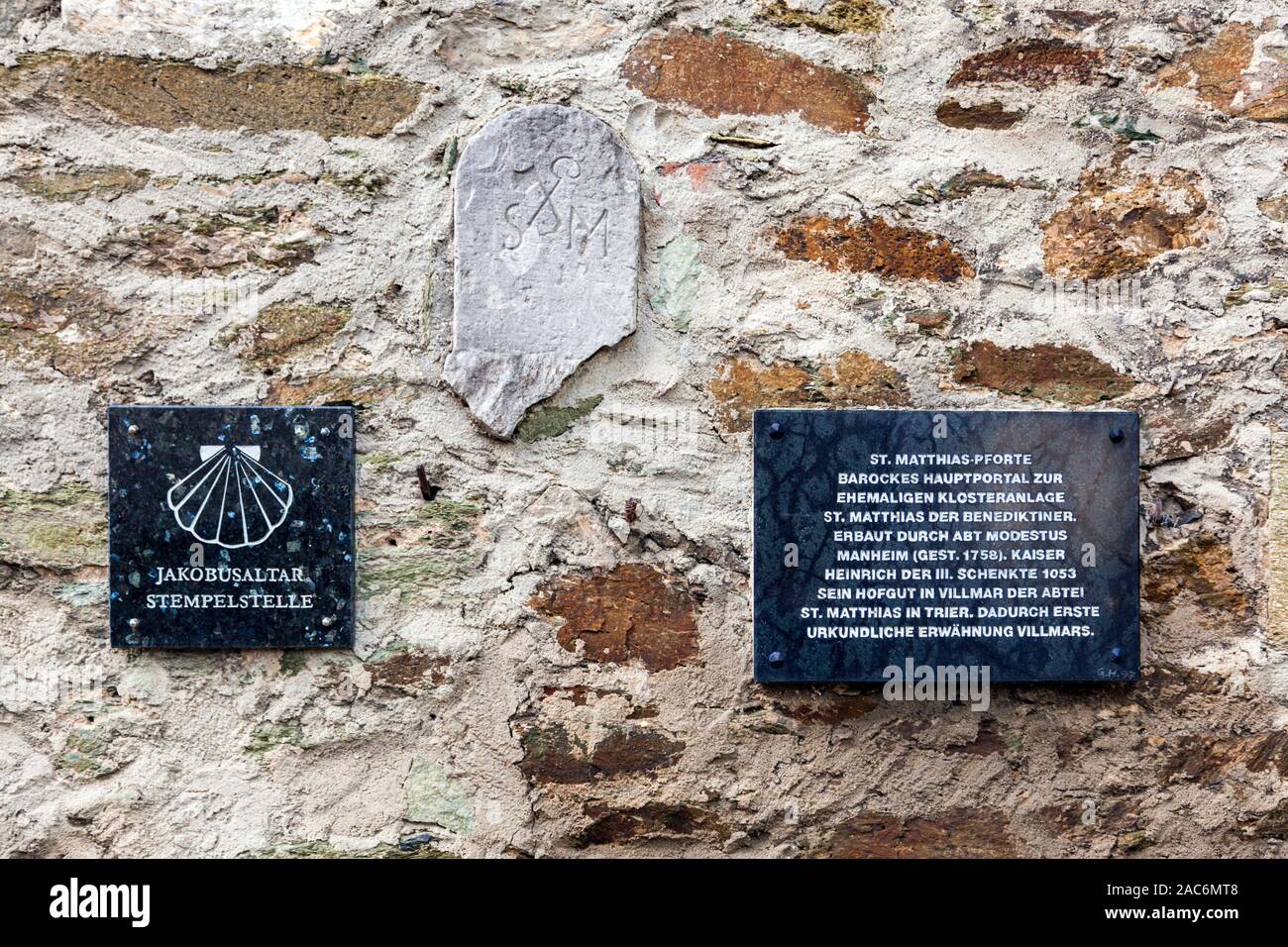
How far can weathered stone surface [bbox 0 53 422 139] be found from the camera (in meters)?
1.66

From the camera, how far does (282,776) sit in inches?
66.1

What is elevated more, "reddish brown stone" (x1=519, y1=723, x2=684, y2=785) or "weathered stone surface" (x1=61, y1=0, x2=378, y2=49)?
"weathered stone surface" (x1=61, y1=0, x2=378, y2=49)

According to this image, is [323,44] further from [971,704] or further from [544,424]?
[971,704]

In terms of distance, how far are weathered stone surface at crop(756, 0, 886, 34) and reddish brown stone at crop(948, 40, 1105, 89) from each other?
18 centimetres

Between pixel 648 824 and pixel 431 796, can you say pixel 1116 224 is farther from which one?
pixel 431 796

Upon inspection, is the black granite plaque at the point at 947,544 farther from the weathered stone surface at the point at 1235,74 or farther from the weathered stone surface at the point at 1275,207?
the weathered stone surface at the point at 1235,74

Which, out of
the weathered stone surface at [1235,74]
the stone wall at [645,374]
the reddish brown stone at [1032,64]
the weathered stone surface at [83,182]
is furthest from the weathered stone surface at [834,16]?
the weathered stone surface at [83,182]

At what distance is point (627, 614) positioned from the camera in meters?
1.72

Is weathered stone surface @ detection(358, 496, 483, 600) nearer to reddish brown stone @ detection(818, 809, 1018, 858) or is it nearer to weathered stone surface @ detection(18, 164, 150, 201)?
weathered stone surface @ detection(18, 164, 150, 201)

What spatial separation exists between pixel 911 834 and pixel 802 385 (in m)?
0.82

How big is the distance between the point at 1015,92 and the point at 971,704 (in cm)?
110

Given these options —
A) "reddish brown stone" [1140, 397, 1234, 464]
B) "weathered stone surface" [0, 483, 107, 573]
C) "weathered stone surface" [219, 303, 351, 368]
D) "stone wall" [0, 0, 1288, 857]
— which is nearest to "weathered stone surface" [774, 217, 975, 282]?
"stone wall" [0, 0, 1288, 857]

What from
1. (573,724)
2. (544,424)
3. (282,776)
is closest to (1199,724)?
(573,724)
